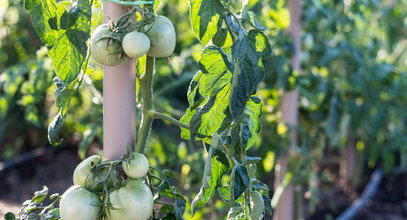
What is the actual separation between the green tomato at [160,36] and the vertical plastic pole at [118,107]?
6cm

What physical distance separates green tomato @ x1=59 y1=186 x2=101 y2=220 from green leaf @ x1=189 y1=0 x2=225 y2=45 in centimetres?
27

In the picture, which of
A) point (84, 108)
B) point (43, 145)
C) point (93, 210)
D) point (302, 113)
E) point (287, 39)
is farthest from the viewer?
point (43, 145)

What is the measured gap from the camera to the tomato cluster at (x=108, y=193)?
69 cm

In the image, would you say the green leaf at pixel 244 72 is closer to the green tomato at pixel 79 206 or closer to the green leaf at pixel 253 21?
the green leaf at pixel 253 21

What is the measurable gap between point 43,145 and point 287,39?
192 centimetres

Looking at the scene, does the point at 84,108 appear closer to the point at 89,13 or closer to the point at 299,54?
the point at 299,54

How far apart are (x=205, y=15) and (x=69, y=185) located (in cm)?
206

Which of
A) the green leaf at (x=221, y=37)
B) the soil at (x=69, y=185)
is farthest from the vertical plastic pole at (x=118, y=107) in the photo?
the soil at (x=69, y=185)

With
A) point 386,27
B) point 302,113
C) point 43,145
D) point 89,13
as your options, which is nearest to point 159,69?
point 302,113

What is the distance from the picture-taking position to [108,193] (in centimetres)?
72

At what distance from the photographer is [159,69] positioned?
1715 millimetres

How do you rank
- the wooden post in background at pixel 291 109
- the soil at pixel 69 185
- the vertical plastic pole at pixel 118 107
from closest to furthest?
the vertical plastic pole at pixel 118 107 → the wooden post in background at pixel 291 109 → the soil at pixel 69 185

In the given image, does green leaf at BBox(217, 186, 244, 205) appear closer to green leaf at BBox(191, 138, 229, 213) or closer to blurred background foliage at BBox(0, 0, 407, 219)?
green leaf at BBox(191, 138, 229, 213)

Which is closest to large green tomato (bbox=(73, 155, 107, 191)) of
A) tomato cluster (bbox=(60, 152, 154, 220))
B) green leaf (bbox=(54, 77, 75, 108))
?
tomato cluster (bbox=(60, 152, 154, 220))
